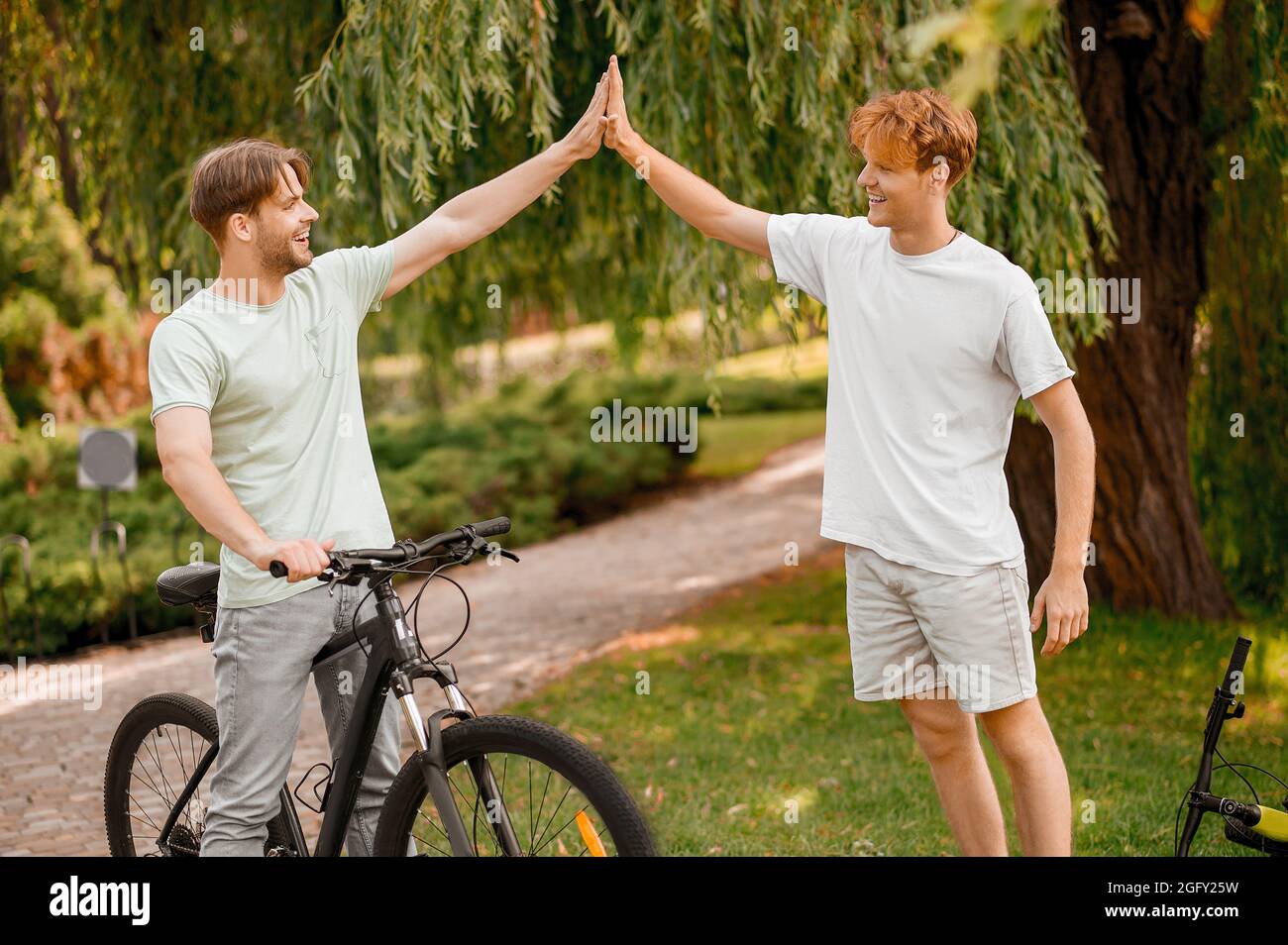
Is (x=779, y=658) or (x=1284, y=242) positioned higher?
(x=1284, y=242)

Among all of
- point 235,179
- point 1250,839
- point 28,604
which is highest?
point 235,179

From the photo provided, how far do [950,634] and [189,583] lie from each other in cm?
184

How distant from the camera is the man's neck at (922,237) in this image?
2.93 meters

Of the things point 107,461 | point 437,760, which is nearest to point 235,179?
point 437,760

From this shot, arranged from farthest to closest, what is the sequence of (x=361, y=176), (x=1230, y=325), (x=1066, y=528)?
(x=1230, y=325) → (x=361, y=176) → (x=1066, y=528)

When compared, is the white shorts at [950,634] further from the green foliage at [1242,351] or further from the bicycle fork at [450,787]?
the green foliage at [1242,351]

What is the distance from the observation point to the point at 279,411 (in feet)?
→ 9.14

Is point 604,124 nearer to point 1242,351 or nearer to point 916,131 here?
point 916,131

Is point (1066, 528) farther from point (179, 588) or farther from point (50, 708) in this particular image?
point (50, 708)

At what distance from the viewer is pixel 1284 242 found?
7121 millimetres

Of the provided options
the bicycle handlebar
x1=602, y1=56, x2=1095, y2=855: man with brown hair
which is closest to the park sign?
the bicycle handlebar
